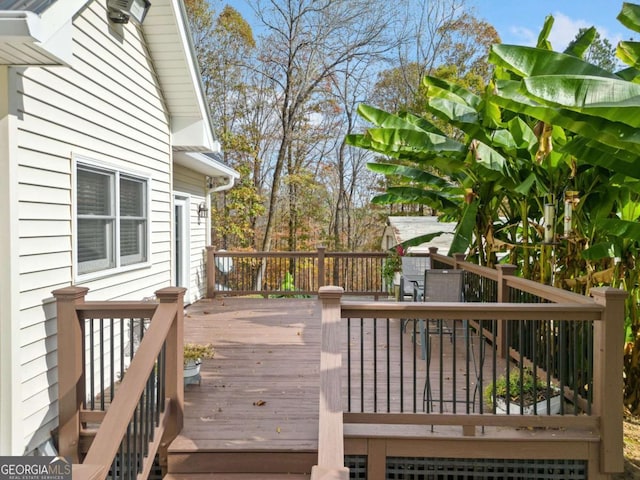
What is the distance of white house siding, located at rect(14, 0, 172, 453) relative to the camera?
139 inches

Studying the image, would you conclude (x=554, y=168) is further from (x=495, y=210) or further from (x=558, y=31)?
(x=558, y=31)

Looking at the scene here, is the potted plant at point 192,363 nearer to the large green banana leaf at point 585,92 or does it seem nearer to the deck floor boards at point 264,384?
the deck floor boards at point 264,384

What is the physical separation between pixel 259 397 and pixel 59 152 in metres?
2.77

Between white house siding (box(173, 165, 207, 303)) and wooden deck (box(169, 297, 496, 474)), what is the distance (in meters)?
2.07

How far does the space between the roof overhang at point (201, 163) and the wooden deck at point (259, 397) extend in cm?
275

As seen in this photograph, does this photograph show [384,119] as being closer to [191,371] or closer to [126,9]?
[126,9]

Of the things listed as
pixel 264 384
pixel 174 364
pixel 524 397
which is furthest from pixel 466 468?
pixel 174 364

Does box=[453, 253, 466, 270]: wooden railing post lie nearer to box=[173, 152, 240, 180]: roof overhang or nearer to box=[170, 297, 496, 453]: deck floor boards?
box=[170, 297, 496, 453]: deck floor boards

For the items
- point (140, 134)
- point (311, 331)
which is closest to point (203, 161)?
point (140, 134)

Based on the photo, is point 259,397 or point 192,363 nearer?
point 259,397

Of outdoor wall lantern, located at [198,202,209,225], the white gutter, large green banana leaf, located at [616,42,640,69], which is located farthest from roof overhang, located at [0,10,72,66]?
outdoor wall lantern, located at [198,202,209,225]

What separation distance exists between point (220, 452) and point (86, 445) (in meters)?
1.07

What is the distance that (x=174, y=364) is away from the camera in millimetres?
3523

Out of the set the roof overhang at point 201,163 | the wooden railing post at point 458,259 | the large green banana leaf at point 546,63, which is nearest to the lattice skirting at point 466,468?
the large green banana leaf at point 546,63
